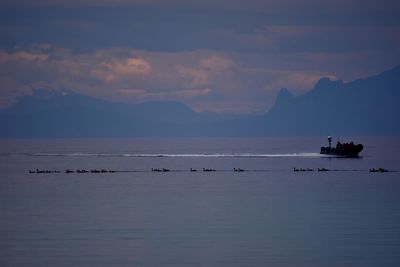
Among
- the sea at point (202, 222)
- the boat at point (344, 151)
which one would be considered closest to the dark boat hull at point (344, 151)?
the boat at point (344, 151)

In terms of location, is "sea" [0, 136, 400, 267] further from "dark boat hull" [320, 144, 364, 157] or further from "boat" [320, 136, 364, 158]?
"boat" [320, 136, 364, 158]

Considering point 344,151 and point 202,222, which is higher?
point 344,151

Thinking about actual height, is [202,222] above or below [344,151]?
below

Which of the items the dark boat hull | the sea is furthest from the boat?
the sea

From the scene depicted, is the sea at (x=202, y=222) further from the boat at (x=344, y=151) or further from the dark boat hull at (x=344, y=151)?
the boat at (x=344, y=151)

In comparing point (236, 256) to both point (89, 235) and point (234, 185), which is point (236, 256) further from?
point (234, 185)

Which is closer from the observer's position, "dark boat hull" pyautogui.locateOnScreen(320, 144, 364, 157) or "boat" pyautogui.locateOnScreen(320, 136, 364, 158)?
"dark boat hull" pyautogui.locateOnScreen(320, 144, 364, 157)

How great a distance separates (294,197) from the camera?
87312mm

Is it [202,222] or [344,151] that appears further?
[344,151]

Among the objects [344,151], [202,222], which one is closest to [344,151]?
[344,151]

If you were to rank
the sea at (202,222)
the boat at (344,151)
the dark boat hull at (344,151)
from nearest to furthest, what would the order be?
the sea at (202,222) → the dark boat hull at (344,151) → the boat at (344,151)

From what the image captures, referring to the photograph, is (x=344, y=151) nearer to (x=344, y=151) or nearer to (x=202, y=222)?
(x=344, y=151)

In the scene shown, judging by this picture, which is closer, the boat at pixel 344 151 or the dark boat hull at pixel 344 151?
the dark boat hull at pixel 344 151

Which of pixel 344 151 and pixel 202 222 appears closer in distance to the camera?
pixel 202 222
